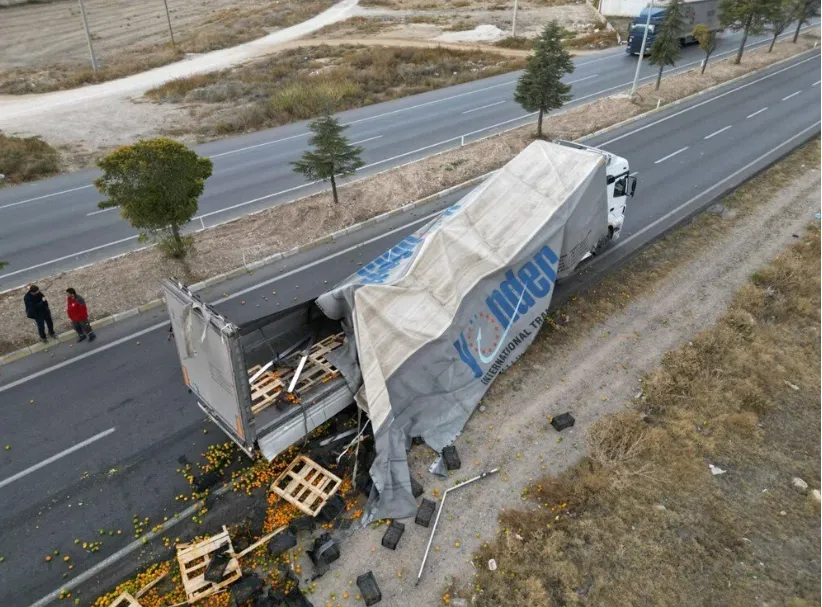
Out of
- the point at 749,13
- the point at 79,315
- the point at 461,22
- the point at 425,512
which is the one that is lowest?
the point at 425,512

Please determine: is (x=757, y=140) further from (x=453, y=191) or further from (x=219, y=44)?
(x=219, y=44)

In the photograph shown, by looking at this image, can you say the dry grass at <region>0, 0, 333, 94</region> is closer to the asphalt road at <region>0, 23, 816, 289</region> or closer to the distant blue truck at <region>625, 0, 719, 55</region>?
the asphalt road at <region>0, 23, 816, 289</region>

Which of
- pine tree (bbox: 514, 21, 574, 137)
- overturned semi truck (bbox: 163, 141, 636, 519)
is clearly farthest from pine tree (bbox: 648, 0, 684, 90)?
overturned semi truck (bbox: 163, 141, 636, 519)

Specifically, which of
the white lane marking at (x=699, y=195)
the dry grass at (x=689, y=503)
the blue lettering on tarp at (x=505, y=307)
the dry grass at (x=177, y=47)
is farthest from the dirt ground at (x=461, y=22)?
the dry grass at (x=689, y=503)

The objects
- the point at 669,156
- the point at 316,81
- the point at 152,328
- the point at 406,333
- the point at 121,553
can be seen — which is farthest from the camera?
the point at 316,81

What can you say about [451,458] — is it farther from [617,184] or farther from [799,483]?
[617,184]

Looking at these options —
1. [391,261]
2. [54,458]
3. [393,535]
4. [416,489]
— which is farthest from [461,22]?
[393,535]

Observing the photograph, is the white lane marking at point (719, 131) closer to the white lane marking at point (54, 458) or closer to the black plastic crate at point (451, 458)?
the black plastic crate at point (451, 458)
